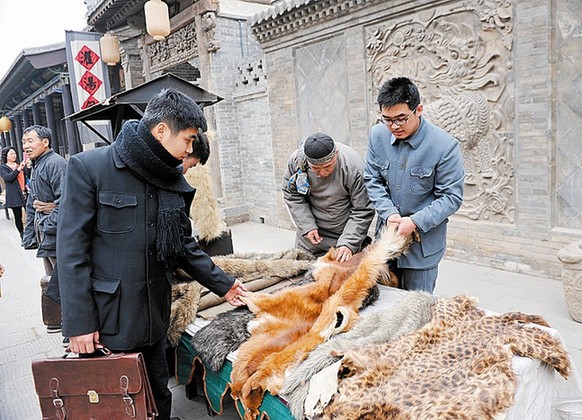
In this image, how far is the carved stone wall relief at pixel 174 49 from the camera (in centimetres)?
920

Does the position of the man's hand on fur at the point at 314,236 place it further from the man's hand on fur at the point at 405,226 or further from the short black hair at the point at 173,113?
the short black hair at the point at 173,113

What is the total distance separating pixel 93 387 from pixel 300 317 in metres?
1.00

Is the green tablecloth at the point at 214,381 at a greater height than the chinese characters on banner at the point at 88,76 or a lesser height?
lesser

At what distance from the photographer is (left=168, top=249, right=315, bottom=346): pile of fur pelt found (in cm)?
261

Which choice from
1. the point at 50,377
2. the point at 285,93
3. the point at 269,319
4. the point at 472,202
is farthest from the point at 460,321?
the point at 285,93

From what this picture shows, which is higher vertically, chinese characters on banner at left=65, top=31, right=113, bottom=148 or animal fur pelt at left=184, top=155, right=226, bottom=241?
chinese characters on banner at left=65, top=31, right=113, bottom=148

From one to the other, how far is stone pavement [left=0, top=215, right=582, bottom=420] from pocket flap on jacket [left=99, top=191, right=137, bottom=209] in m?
1.56

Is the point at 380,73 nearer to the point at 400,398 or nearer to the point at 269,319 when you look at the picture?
the point at 269,319

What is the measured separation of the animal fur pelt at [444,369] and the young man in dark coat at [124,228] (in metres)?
0.98

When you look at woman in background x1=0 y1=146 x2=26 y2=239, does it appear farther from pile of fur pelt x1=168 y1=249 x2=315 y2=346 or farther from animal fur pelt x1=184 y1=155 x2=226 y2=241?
pile of fur pelt x1=168 y1=249 x2=315 y2=346

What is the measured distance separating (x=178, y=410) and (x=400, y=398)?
1899mm

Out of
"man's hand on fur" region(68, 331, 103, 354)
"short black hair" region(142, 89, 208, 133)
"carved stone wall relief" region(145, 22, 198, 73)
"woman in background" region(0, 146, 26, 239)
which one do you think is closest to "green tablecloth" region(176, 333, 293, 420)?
"man's hand on fur" region(68, 331, 103, 354)

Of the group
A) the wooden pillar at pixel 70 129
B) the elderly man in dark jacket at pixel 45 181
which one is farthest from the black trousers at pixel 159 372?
the wooden pillar at pixel 70 129

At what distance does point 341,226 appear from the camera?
3252 millimetres
